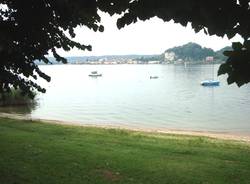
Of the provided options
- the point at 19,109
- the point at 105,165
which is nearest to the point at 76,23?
the point at 105,165

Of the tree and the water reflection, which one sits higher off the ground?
the tree

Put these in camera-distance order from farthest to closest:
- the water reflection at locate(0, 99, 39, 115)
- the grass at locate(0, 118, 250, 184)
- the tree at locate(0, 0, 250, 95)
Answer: the water reflection at locate(0, 99, 39, 115)
the grass at locate(0, 118, 250, 184)
the tree at locate(0, 0, 250, 95)

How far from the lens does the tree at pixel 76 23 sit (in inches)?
117

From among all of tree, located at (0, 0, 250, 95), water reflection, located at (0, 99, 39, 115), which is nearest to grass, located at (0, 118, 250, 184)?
tree, located at (0, 0, 250, 95)

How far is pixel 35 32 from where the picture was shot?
742cm

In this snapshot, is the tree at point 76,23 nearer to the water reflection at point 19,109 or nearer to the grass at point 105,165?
the grass at point 105,165

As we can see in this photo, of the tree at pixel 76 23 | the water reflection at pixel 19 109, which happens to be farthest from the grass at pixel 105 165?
the water reflection at pixel 19 109

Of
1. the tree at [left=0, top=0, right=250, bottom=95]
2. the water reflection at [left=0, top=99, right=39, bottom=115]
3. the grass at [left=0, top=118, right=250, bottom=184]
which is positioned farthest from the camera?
the water reflection at [left=0, top=99, right=39, bottom=115]

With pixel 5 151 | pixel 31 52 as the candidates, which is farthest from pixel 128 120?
pixel 31 52

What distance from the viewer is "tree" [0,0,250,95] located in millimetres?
2961

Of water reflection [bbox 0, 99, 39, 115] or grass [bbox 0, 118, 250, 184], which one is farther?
water reflection [bbox 0, 99, 39, 115]

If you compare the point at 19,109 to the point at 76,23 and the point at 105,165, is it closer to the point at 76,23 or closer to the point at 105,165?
the point at 105,165

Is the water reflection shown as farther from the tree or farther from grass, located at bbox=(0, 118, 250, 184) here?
the tree

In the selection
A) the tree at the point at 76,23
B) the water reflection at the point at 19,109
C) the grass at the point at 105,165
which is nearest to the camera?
the tree at the point at 76,23
